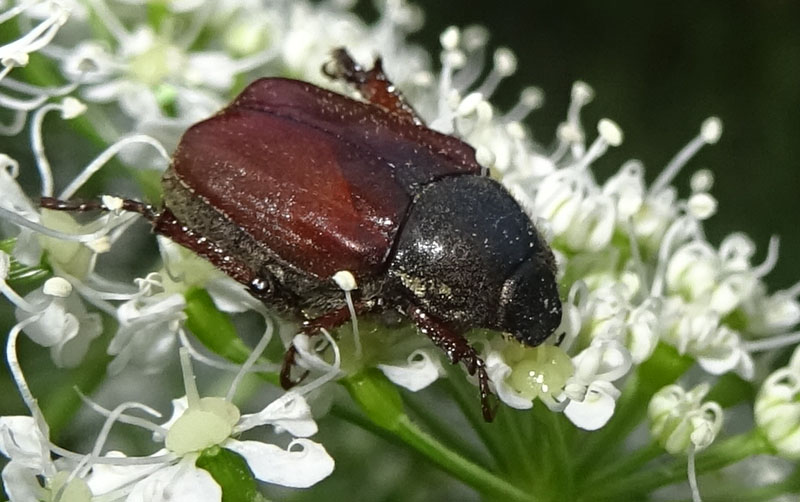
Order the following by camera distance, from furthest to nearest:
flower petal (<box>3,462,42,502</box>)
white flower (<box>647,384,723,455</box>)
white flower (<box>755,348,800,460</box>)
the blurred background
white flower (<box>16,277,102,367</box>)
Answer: the blurred background → white flower (<box>755,348,800,460</box>) → white flower (<box>647,384,723,455</box>) → white flower (<box>16,277,102,367</box>) → flower petal (<box>3,462,42,502</box>)

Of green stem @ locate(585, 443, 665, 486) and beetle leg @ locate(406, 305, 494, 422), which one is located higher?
beetle leg @ locate(406, 305, 494, 422)

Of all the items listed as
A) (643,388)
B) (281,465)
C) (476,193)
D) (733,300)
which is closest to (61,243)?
(281,465)

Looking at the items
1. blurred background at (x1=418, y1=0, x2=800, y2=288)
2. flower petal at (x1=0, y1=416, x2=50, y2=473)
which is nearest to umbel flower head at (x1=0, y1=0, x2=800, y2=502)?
flower petal at (x1=0, y1=416, x2=50, y2=473)

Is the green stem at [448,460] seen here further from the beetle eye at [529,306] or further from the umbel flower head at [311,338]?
the beetle eye at [529,306]

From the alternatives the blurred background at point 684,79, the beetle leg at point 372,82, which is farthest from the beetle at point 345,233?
the blurred background at point 684,79

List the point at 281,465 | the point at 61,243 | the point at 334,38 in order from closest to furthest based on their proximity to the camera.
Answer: the point at 281,465 → the point at 61,243 → the point at 334,38

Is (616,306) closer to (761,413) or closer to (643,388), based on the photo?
(643,388)

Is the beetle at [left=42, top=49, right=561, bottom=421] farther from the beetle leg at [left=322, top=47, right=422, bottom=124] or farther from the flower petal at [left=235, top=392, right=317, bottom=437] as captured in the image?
the beetle leg at [left=322, top=47, right=422, bottom=124]
